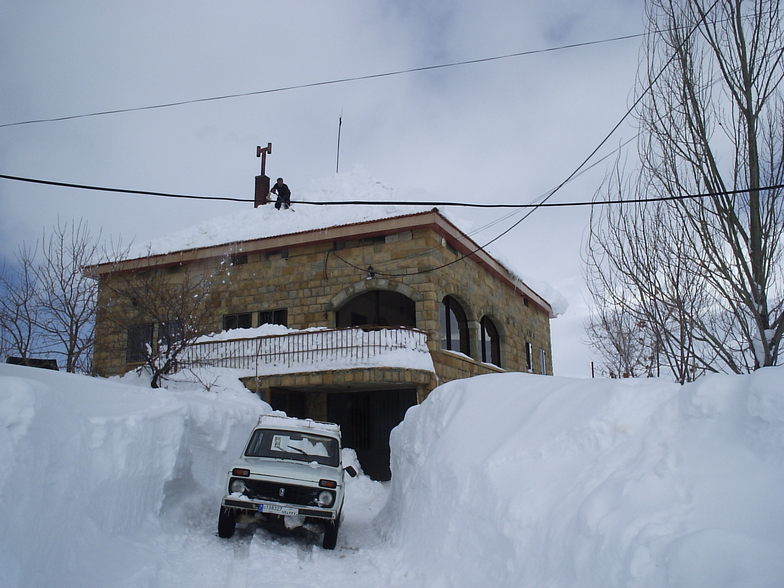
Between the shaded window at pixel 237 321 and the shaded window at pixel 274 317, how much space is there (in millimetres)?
526

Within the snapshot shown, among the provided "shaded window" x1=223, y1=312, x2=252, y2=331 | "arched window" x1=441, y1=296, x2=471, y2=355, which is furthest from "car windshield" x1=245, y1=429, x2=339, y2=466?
"shaded window" x1=223, y1=312, x2=252, y2=331

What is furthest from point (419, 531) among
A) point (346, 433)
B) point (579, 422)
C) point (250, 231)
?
point (250, 231)

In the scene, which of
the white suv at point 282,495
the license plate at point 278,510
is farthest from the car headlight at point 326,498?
the license plate at point 278,510

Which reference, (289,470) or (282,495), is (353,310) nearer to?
(289,470)

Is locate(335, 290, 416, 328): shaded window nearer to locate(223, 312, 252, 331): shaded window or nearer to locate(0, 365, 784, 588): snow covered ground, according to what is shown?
locate(223, 312, 252, 331): shaded window

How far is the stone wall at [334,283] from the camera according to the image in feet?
57.8

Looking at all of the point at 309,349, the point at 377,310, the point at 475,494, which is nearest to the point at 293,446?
the point at 475,494

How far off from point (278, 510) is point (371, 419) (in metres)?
9.71

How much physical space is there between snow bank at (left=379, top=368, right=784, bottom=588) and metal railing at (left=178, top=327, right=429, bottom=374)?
778 cm

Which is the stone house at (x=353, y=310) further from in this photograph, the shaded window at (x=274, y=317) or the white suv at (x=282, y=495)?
the white suv at (x=282, y=495)

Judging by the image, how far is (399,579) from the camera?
6500 mm

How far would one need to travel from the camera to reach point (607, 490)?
15.6 ft

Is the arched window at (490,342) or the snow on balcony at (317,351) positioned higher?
the arched window at (490,342)

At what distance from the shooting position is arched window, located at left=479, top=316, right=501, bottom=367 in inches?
837
